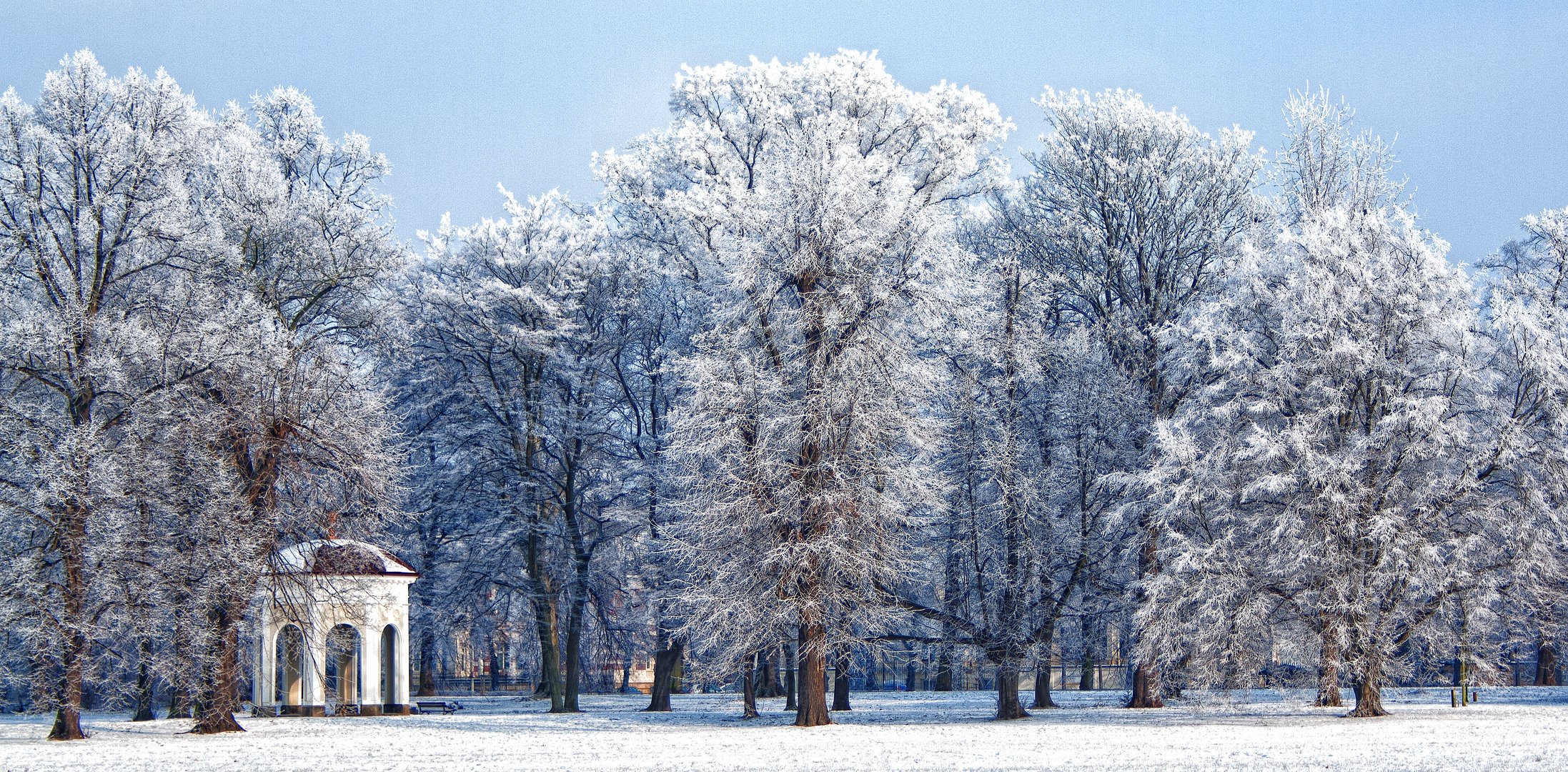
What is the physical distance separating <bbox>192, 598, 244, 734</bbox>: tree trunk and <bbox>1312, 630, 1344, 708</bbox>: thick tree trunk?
1957 centimetres

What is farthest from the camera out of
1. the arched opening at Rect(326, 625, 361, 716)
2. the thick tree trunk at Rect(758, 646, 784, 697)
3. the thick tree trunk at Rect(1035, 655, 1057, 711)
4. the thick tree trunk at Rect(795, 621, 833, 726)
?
the thick tree trunk at Rect(758, 646, 784, 697)

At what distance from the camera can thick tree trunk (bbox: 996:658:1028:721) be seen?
1113 inches

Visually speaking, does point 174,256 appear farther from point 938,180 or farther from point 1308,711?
point 1308,711

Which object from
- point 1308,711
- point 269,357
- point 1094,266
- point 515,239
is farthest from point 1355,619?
point 515,239

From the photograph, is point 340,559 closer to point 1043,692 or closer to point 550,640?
point 550,640

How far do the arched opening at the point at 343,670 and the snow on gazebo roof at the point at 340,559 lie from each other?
71.6 inches

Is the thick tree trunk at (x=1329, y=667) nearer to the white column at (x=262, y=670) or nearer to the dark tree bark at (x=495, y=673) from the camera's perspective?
the white column at (x=262, y=670)

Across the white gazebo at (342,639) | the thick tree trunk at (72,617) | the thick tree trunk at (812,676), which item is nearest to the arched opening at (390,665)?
the white gazebo at (342,639)

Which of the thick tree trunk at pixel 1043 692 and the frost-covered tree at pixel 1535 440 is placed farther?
the thick tree trunk at pixel 1043 692

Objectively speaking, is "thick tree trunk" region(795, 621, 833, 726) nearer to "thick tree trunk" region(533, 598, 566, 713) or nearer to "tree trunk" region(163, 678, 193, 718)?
"tree trunk" region(163, 678, 193, 718)

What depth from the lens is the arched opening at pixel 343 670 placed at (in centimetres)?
3388

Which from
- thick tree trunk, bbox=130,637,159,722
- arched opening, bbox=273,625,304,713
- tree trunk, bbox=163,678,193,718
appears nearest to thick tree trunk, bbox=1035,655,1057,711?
arched opening, bbox=273,625,304,713

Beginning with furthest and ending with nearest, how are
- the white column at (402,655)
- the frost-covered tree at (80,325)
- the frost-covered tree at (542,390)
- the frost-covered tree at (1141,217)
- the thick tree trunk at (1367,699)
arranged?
1. the frost-covered tree at (542,390)
2. the white column at (402,655)
3. the frost-covered tree at (1141,217)
4. the thick tree trunk at (1367,699)
5. the frost-covered tree at (80,325)

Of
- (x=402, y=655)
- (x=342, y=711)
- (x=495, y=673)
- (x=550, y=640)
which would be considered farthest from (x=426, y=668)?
(x=402, y=655)
